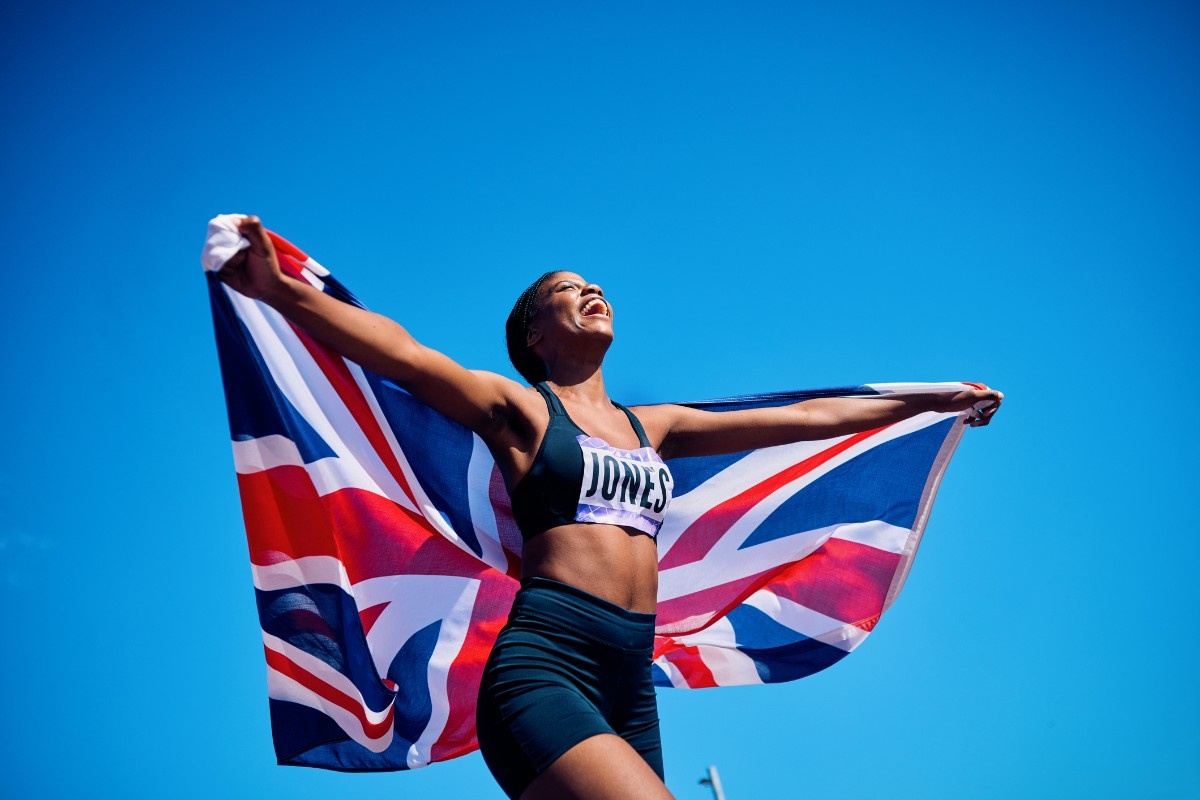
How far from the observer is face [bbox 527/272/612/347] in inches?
143

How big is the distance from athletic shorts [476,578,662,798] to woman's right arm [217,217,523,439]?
1.93 ft

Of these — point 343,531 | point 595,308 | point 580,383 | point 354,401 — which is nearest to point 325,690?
point 343,531

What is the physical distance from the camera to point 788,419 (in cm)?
402

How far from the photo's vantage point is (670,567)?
186 inches

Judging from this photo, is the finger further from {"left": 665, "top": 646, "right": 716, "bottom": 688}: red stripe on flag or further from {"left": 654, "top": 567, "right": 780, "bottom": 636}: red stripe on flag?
{"left": 665, "top": 646, "right": 716, "bottom": 688}: red stripe on flag

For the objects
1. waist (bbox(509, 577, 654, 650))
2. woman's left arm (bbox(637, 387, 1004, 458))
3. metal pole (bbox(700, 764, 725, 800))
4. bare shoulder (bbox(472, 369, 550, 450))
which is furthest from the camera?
metal pole (bbox(700, 764, 725, 800))

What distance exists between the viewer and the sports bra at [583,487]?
9.60 ft

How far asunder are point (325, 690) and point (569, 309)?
5.81 feet

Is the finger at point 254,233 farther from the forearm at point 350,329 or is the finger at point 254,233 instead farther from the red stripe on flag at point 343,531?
the red stripe on flag at point 343,531

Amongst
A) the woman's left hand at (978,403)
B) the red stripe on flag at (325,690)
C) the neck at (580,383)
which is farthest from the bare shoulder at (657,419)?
the red stripe on flag at (325,690)

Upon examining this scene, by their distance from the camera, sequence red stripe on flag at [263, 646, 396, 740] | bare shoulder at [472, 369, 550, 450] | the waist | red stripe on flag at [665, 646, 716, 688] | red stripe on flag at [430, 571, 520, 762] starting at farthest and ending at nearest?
red stripe on flag at [665, 646, 716, 688], red stripe on flag at [430, 571, 520, 762], red stripe on flag at [263, 646, 396, 740], bare shoulder at [472, 369, 550, 450], the waist

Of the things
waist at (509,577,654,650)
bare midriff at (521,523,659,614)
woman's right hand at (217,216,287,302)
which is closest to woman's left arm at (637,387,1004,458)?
bare midriff at (521,523,659,614)

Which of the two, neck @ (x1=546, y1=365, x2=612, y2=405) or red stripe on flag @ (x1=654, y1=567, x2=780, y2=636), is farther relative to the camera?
red stripe on flag @ (x1=654, y1=567, x2=780, y2=636)

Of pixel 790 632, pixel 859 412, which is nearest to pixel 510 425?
pixel 859 412
